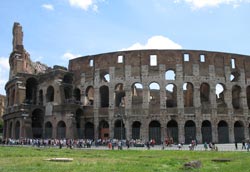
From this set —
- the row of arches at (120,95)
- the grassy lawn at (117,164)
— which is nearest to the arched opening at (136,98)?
the row of arches at (120,95)

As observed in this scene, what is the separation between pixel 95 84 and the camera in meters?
41.4

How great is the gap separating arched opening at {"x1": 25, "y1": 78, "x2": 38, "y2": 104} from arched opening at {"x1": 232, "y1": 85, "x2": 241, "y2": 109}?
2651cm

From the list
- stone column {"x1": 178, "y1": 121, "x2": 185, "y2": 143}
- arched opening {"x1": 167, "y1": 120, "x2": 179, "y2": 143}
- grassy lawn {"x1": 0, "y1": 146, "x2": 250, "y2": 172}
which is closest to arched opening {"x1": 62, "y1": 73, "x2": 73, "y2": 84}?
arched opening {"x1": 167, "y1": 120, "x2": 179, "y2": 143}

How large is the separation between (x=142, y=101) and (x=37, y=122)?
14462 mm

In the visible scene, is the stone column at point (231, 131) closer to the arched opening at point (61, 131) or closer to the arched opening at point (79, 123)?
the arched opening at point (79, 123)

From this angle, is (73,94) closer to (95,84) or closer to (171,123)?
(95,84)

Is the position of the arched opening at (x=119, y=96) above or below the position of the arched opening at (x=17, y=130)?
above

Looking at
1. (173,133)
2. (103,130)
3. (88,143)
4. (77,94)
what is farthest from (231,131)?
(77,94)

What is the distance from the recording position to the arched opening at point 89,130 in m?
41.0

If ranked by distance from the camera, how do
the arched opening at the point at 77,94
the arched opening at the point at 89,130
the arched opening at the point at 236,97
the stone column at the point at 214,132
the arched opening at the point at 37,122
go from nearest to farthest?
the stone column at the point at 214,132
the arched opening at the point at 89,130
the arched opening at the point at 236,97
the arched opening at the point at 37,122
the arched opening at the point at 77,94

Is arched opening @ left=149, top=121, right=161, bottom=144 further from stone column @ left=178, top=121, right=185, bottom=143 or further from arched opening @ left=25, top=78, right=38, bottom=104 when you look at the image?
arched opening @ left=25, top=78, right=38, bottom=104

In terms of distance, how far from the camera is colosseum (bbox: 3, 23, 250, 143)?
127 feet

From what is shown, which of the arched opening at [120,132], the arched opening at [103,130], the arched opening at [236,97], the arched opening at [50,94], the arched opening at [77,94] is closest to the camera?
the arched opening at [120,132]

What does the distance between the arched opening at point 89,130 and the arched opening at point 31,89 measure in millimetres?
8835
